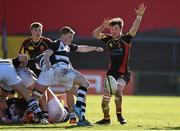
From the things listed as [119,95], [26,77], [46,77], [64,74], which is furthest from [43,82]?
[119,95]

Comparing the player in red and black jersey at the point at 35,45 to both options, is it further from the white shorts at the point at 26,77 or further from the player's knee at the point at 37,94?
the player's knee at the point at 37,94

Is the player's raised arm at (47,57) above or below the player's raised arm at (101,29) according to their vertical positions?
below

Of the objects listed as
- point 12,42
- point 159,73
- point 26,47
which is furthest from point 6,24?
point 26,47

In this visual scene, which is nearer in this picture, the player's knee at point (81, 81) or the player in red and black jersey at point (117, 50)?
the player's knee at point (81, 81)

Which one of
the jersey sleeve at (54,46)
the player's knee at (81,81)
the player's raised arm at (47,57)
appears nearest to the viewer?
the player's raised arm at (47,57)

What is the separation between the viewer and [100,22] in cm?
3609

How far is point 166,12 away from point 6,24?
→ 29.2 feet

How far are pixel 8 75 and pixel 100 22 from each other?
2425cm

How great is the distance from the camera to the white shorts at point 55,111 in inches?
497

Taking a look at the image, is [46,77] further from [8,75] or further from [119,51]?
[119,51]

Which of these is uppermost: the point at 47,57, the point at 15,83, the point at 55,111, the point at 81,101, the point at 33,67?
the point at 47,57

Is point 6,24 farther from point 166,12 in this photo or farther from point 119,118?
point 119,118

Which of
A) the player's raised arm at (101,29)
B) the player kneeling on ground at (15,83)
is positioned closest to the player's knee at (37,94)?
the player kneeling on ground at (15,83)

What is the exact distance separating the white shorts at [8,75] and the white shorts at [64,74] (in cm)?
70
